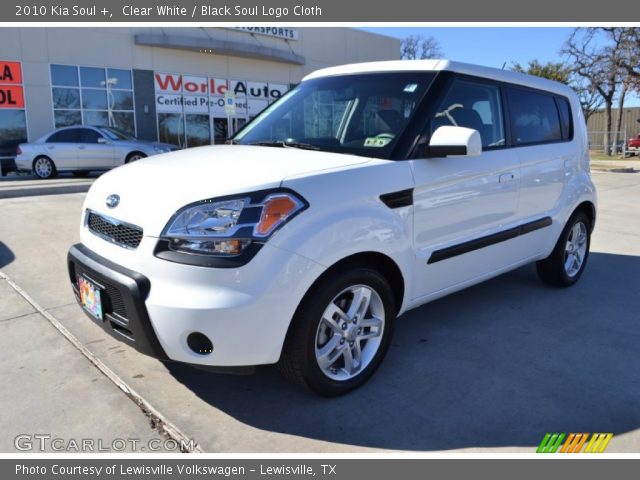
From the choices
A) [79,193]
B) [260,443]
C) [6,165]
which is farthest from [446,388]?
[6,165]

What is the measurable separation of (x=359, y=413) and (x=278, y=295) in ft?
2.80

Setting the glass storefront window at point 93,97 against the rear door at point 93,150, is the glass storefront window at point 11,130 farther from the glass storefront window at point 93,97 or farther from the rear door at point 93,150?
the rear door at point 93,150

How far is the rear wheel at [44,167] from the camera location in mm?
14617

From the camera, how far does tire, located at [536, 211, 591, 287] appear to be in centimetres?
484

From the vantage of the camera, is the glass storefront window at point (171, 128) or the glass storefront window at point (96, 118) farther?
the glass storefront window at point (171, 128)

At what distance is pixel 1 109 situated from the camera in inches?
694

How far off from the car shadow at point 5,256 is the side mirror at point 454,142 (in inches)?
185

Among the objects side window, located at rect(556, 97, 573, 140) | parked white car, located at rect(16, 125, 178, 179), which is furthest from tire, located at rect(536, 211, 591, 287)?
parked white car, located at rect(16, 125, 178, 179)

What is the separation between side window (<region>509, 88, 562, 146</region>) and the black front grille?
9.59ft

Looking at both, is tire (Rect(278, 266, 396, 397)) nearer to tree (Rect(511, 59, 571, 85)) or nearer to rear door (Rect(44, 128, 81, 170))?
rear door (Rect(44, 128, 81, 170))

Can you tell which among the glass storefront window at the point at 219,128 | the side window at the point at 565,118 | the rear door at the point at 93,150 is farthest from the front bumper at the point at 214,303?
the glass storefront window at the point at 219,128

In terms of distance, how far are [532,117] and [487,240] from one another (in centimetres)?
133

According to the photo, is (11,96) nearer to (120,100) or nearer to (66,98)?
(66,98)

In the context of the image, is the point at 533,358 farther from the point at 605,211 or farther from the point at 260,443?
the point at 605,211
